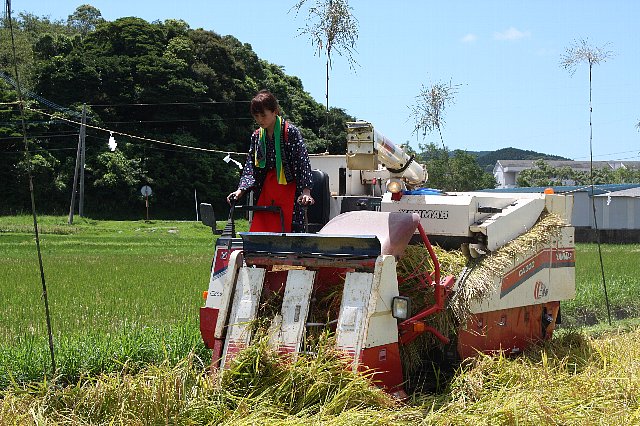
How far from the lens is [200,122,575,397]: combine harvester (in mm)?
5480

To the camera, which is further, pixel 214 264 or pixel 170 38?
pixel 170 38

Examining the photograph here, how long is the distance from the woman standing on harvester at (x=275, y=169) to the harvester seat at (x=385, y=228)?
0.49 m

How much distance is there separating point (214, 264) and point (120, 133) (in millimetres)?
43768

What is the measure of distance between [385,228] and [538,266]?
2.20 metres

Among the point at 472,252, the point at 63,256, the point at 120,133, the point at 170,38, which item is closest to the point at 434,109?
the point at 472,252

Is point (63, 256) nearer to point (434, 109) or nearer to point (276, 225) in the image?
point (434, 109)

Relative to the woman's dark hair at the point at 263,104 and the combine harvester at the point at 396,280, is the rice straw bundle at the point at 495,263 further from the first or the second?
the woman's dark hair at the point at 263,104

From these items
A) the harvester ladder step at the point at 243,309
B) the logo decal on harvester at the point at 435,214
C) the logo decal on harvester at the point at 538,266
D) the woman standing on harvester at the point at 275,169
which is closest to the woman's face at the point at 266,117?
the woman standing on harvester at the point at 275,169

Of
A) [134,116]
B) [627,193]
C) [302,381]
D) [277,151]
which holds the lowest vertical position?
[302,381]

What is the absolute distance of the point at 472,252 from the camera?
22.3 ft

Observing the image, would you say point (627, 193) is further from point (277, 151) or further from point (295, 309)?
point (295, 309)

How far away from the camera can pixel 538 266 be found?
748cm

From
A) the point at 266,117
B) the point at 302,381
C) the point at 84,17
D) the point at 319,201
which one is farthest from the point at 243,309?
the point at 84,17

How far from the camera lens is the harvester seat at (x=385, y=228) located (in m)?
5.92
